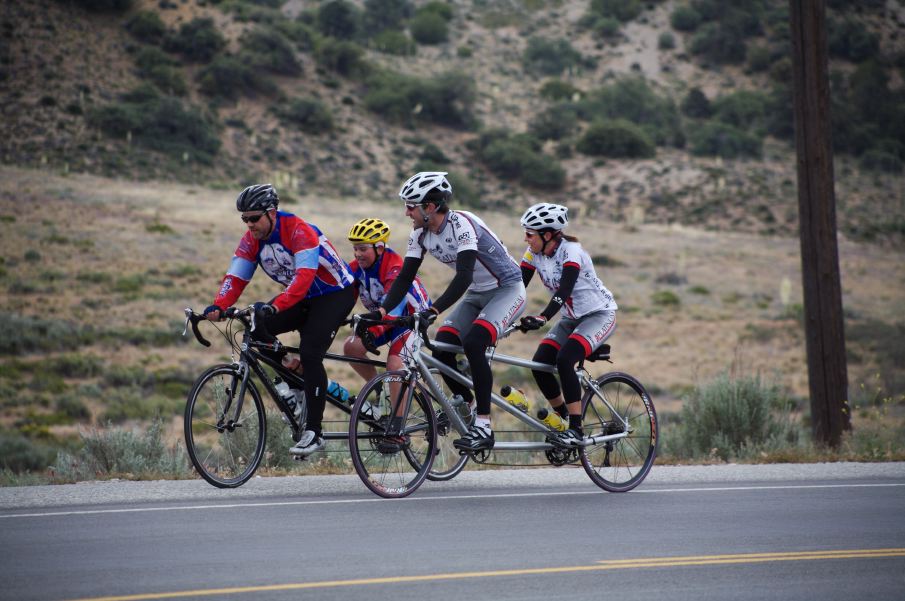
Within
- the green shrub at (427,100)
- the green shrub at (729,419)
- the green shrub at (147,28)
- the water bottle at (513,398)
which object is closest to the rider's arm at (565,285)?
the water bottle at (513,398)

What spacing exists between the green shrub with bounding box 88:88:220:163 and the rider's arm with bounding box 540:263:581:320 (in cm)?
6149

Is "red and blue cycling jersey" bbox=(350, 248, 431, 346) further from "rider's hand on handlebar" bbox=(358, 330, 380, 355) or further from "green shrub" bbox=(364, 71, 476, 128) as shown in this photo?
"green shrub" bbox=(364, 71, 476, 128)

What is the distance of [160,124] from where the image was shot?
70.8 m

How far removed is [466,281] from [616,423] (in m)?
2.14

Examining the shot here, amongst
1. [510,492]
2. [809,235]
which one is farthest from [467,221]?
[809,235]

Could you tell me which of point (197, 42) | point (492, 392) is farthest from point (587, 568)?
point (197, 42)

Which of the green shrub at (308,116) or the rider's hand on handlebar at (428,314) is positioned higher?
the green shrub at (308,116)

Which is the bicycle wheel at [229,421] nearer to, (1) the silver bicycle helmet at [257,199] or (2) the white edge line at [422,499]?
(2) the white edge line at [422,499]

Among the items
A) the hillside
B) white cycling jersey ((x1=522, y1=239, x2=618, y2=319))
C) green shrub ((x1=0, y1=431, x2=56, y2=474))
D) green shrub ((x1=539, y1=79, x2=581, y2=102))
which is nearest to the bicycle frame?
white cycling jersey ((x1=522, y1=239, x2=618, y2=319))

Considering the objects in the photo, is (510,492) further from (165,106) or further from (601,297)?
(165,106)

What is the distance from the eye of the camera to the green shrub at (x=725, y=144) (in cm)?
8156

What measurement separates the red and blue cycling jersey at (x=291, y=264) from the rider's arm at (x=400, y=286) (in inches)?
25.6

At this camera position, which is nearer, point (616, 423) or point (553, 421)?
point (553, 421)

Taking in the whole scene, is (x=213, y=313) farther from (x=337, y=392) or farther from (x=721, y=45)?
(x=721, y=45)
